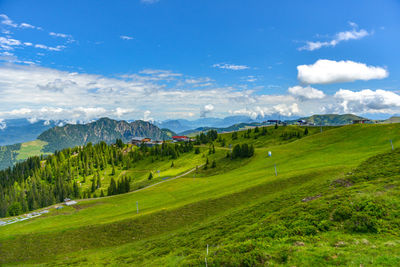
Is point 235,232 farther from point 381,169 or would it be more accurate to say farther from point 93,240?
point 93,240

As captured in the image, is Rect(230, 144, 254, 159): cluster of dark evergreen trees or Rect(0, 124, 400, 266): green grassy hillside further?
Rect(230, 144, 254, 159): cluster of dark evergreen trees

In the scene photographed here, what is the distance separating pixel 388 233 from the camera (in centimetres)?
1437

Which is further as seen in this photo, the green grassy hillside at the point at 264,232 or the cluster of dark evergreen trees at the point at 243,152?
the cluster of dark evergreen trees at the point at 243,152

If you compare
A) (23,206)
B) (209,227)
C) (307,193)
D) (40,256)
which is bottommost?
(23,206)

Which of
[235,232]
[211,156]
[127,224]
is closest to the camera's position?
[235,232]

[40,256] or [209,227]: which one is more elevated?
[209,227]

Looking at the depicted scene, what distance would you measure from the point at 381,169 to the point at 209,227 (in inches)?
1012

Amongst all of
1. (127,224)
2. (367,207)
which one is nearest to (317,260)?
(367,207)

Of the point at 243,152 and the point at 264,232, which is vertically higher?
the point at 264,232

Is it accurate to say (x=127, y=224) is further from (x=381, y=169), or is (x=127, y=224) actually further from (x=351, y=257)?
(x=381, y=169)

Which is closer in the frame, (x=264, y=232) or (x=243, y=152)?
(x=264, y=232)

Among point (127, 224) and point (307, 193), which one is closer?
point (307, 193)

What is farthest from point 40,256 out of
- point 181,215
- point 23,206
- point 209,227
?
point 23,206

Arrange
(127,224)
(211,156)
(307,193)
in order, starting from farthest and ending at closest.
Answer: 1. (211,156)
2. (127,224)
3. (307,193)
